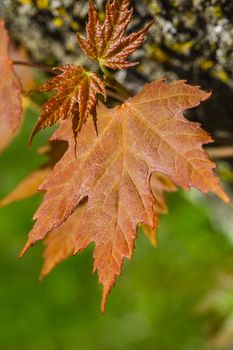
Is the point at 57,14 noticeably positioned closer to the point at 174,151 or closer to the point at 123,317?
the point at 174,151

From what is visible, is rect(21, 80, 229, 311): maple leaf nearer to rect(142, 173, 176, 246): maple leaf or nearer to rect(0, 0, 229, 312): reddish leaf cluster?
rect(0, 0, 229, 312): reddish leaf cluster

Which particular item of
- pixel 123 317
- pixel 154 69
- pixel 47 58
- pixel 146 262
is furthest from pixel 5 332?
pixel 154 69

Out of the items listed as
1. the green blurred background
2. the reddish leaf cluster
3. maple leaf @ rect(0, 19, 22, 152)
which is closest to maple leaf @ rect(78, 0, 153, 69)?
the reddish leaf cluster

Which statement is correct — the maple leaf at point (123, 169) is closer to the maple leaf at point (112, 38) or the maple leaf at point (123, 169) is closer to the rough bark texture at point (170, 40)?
the maple leaf at point (112, 38)

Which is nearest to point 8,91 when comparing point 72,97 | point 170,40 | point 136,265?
point 72,97

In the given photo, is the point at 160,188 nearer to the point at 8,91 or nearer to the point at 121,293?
the point at 8,91

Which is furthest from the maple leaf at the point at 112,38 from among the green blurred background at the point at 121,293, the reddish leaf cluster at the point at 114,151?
the green blurred background at the point at 121,293

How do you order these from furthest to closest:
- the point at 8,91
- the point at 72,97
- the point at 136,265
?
the point at 136,265 → the point at 8,91 → the point at 72,97
